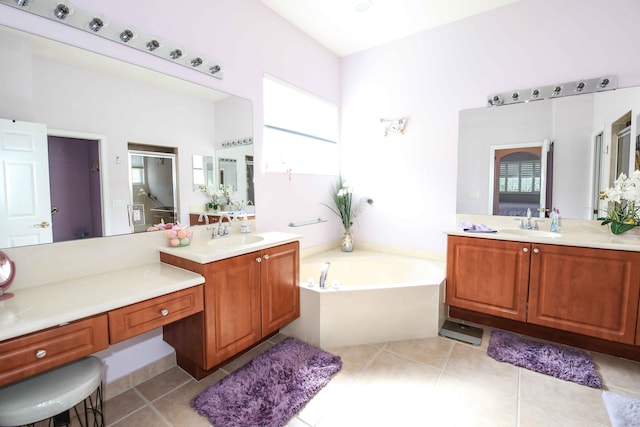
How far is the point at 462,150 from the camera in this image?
291cm

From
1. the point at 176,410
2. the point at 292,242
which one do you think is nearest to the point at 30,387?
the point at 176,410

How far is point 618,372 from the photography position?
1.99m

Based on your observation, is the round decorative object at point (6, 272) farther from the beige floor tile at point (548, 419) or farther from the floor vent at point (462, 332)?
the floor vent at point (462, 332)

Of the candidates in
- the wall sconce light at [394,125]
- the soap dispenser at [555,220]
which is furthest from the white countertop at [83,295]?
the soap dispenser at [555,220]

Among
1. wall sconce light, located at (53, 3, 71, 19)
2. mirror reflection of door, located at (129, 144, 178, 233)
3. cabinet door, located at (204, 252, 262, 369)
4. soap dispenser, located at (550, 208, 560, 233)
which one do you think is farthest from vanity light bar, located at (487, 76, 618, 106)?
wall sconce light, located at (53, 3, 71, 19)

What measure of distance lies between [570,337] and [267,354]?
7.70 ft

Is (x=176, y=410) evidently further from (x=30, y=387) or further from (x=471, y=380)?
(x=471, y=380)

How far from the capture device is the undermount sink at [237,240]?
223 centimetres

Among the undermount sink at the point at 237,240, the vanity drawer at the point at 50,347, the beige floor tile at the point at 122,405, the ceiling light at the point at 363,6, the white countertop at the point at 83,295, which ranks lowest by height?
the beige floor tile at the point at 122,405

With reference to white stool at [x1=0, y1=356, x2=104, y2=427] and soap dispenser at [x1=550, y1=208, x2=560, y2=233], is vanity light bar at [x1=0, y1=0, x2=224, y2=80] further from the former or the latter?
soap dispenser at [x1=550, y1=208, x2=560, y2=233]

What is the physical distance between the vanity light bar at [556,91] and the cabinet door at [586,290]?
1.30 m

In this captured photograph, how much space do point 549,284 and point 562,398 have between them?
30.0 inches

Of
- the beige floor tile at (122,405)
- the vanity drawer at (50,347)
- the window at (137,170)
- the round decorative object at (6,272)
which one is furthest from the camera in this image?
the window at (137,170)

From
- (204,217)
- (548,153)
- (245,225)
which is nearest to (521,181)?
(548,153)
